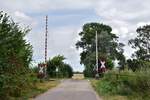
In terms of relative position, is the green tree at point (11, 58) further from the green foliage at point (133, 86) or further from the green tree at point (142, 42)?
the green tree at point (142, 42)

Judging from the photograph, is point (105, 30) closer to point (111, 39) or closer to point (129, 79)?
point (111, 39)

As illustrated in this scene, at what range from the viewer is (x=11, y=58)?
2544cm

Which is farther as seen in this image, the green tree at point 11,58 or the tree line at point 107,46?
the tree line at point 107,46

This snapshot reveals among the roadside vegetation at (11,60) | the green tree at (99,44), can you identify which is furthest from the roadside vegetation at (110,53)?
the roadside vegetation at (11,60)

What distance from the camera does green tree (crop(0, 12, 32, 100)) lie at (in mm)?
23594

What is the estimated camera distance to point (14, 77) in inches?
997

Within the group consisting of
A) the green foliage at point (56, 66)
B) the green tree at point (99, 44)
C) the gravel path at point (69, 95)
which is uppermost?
the green tree at point (99, 44)

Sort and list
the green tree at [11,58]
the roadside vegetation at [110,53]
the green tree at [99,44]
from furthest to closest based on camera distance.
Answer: the green tree at [99,44] < the roadside vegetation at [110,53] < the green tree at [11,58]

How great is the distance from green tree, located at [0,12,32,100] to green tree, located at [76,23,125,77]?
68035mm

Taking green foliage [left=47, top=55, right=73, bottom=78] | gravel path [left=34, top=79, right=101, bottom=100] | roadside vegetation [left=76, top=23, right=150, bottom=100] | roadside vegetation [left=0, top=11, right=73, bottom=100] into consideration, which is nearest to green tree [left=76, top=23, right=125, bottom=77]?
roadside vegetation [left=76, top=23, right=150, bottom=100]

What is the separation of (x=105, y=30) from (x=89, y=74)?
23165 millimetres

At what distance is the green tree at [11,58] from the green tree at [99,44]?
223ft

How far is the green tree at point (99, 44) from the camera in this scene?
101 metres

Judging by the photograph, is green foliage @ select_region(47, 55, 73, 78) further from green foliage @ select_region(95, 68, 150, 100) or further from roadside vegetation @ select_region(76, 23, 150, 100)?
green foliage @ select_region(95, 68, 150, 100)
